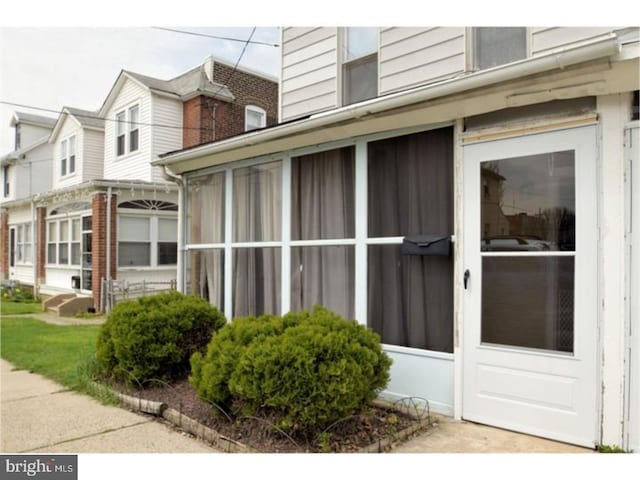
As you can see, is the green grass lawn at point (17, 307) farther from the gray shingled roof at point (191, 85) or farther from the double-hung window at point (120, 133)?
the gray shingled roof at point (191, 85)

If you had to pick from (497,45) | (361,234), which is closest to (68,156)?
(361,234)

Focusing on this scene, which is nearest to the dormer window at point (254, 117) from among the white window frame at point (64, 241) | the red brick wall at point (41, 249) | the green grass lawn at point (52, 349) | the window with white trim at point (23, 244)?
the white window frame at point (64, 241)

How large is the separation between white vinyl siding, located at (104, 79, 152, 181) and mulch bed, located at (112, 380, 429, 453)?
10058 mm

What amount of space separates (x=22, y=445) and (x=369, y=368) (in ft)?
8.74

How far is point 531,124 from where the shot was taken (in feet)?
12.3

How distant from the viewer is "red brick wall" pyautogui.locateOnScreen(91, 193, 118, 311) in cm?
1157

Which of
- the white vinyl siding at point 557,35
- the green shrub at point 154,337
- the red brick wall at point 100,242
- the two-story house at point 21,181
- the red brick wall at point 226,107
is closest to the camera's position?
the white vinyl siding at point 557,35

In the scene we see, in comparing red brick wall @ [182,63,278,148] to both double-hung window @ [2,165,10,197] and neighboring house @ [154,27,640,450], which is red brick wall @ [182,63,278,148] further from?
double-hung window @ [2,165,10,197]

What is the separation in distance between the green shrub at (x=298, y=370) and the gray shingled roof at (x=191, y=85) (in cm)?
1093

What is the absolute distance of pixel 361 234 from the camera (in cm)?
480

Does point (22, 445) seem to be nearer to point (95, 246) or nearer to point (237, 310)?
point (237, 310)

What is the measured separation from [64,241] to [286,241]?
1122 centimetres

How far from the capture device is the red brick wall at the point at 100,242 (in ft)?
38.0

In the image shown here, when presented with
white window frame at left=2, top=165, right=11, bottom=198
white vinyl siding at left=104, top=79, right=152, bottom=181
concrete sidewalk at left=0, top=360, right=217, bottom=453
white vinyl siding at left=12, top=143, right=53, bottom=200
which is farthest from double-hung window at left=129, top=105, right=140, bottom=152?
white window frame at left=2, top=165, right=11, bottom=198
